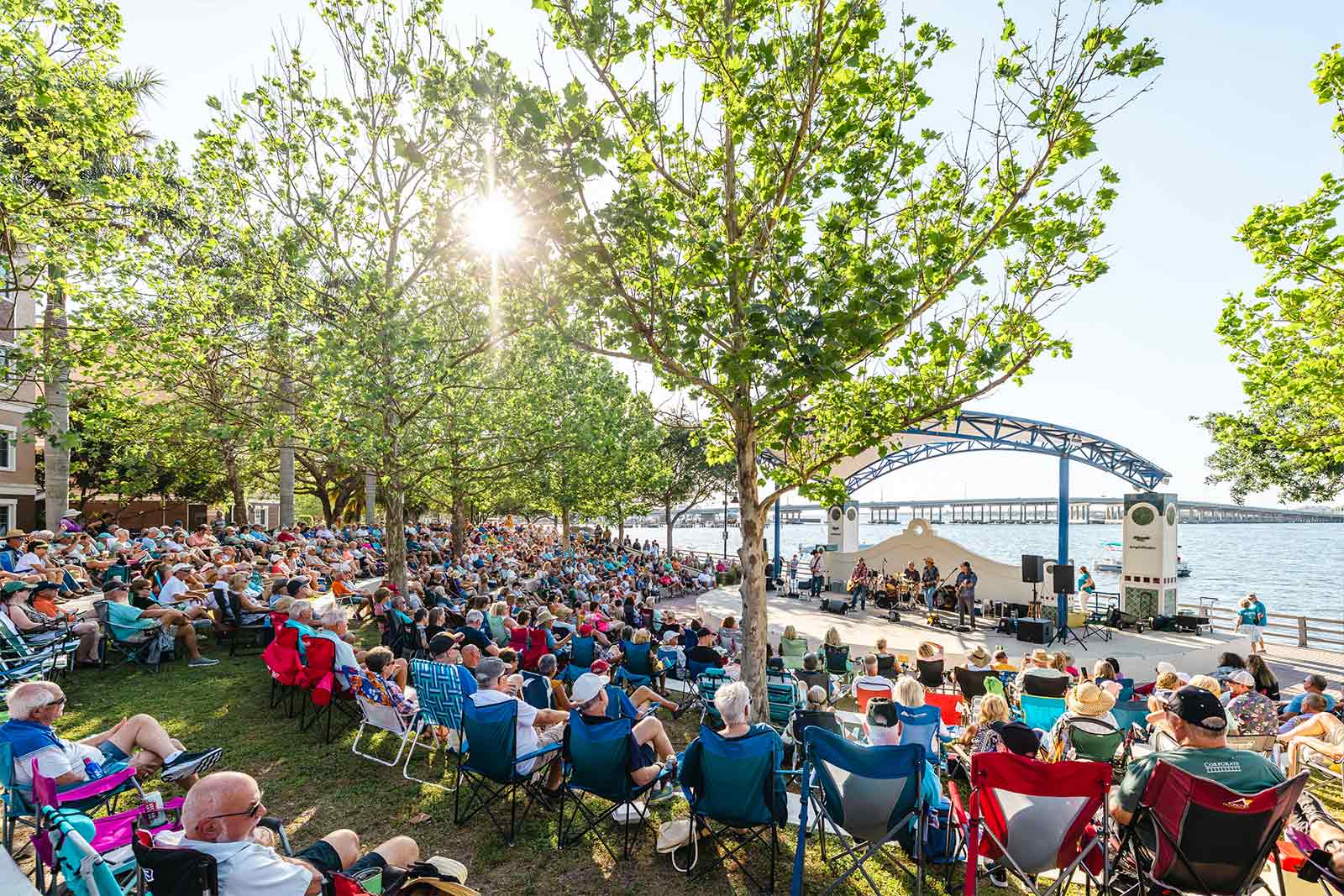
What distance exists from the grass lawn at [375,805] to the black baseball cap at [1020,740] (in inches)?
38.1

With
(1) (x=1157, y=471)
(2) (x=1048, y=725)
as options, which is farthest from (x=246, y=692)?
(1) (x=1157, y=471)

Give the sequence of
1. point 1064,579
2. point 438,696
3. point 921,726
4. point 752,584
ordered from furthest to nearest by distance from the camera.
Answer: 1. point 1064,579
2. point 752,584
3. point 438,696
4. point 921,726

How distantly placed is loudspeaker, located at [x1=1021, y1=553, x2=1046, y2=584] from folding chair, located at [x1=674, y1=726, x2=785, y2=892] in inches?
655

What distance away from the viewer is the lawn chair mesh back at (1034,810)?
11.3 feet

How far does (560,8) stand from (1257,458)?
941 inches

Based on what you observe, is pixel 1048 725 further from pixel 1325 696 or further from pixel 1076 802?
pixel 1076 802

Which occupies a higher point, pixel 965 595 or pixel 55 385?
pixel 55 385

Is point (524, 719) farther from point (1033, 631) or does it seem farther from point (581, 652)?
point (1033, 631)

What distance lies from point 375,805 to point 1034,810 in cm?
461

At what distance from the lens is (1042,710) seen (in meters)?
6.85

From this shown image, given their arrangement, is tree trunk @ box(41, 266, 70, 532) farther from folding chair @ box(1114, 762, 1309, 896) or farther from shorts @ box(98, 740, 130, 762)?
folding chair @ box(1114, 762, 1309, 896)

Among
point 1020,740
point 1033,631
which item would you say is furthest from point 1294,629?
point 1020,740

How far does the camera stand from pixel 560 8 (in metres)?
5.26

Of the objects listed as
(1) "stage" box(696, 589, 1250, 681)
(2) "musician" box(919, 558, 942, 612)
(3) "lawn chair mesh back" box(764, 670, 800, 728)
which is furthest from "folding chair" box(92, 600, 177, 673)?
(2) "musician" box(919, 558, 942, 612)
